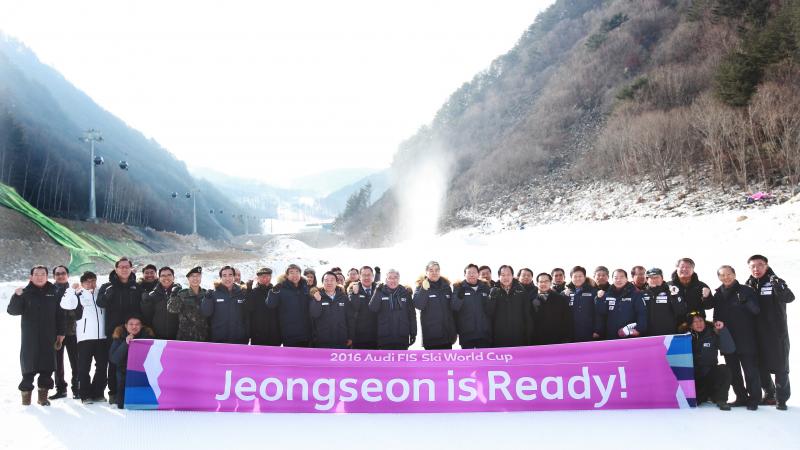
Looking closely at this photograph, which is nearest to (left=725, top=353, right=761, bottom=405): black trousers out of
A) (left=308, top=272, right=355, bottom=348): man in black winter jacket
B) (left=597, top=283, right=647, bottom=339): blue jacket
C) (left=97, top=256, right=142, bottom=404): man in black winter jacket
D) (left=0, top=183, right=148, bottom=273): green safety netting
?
(left=597, top=283, right=647, bottom=339): blue jacket

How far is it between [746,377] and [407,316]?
4.24 metres

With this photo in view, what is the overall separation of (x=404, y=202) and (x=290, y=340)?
6485cm

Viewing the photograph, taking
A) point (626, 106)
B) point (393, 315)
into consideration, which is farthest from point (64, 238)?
point (626, 106)

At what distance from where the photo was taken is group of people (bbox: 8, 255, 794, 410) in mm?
5613

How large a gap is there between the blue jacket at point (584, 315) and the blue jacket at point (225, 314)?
466cm

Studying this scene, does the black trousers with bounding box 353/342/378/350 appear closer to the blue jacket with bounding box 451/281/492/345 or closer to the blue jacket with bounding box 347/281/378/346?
the blue jacket with bounding box 347/281/378/346

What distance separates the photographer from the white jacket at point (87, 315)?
235 inches

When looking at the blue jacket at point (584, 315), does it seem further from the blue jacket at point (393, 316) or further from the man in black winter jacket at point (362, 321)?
the man in black winter jacket at point (362, 321)

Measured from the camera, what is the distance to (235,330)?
625cm

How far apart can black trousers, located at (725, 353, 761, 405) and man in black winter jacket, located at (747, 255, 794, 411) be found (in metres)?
0.17

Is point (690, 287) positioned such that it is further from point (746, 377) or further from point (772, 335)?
point (746, 377)

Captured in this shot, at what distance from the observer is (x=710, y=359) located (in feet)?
18.5

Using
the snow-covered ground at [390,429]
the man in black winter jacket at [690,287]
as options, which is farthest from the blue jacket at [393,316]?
the man in black winter jacket at [690,287]

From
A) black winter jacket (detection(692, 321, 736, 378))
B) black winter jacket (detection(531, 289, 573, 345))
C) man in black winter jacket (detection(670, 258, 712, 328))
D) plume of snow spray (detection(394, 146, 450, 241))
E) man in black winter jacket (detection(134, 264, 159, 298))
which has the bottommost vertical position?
black winter jacket (detection(692, 321, 736, 378))
